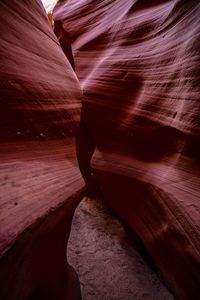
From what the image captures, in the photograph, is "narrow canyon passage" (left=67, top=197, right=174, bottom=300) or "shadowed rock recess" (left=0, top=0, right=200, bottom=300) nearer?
"shadowed rock recess" (left=0, top=0, right=200, bottom=300)

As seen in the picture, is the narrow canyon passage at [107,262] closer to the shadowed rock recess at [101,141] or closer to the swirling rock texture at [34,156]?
the shadowed rock recess at [101,141]

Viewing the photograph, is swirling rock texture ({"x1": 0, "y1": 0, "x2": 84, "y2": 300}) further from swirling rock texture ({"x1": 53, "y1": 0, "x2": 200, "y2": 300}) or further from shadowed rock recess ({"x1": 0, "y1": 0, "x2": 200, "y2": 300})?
swirling rock texture ({"x1": 53, "y1": 0, "x2": 200, "y2": 300})

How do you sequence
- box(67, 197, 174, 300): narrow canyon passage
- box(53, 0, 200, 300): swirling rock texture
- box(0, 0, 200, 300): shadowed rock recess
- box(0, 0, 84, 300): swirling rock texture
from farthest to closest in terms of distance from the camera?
box(67, 197, 174, 300): narrow canyon passage
box(53, 0, 200, 300): swirling rock texture
box(0, 0, 200, 300): shadowed rock recess
box(0, 0, 84, 300): swirling rock texture

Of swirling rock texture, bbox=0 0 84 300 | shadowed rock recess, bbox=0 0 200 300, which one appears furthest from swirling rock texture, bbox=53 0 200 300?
swirling rock texture, bbox=0 0 84 300

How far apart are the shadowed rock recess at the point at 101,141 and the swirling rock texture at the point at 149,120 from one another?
0.01 meters

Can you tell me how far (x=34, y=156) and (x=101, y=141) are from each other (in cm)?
171

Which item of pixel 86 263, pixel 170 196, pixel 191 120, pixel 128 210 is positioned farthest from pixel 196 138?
pixel 86 263

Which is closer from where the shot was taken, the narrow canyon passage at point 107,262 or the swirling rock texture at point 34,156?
the swirling rock texture at point 34,156

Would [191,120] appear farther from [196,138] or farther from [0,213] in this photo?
[0,213]

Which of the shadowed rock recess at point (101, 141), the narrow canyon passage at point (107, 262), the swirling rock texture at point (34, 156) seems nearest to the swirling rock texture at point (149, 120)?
the shadowed rock recess at point (101, 141)

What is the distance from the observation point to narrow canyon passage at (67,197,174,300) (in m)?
2.79

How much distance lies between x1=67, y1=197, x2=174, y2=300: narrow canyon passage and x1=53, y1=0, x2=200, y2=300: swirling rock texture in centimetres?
43

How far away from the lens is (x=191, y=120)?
6.97 feet

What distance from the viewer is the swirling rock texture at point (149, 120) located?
2072 millimetres
